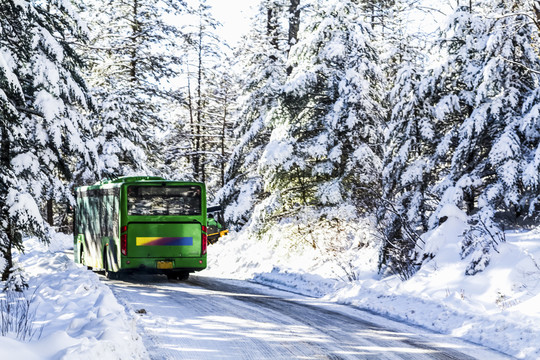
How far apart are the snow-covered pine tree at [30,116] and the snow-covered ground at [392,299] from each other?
4.86 feet

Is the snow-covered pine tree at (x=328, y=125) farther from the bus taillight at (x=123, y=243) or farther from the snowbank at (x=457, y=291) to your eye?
the bus taillight at (x=123, y=243)

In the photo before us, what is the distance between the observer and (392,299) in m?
11.3

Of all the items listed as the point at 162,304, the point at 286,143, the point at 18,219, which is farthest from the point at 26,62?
the point at 286,143

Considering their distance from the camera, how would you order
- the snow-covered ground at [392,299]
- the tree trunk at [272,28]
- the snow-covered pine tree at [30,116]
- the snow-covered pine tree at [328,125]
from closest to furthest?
the snow-covered ground at [392,299] → the snow-covered pine tree at [30,116] → the snow-covered pine tree at [328,125] → the tree trunk at [272,28]

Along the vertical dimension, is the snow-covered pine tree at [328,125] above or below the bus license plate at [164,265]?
above

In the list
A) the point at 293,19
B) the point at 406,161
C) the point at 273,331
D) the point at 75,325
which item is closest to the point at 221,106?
the point at 293,19

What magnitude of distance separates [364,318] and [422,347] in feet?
7.75

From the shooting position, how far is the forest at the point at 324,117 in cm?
1274

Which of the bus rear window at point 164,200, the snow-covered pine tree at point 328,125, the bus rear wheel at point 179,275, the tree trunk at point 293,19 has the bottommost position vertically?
the bus rear wheel at point 179,275

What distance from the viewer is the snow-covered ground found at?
6697mm

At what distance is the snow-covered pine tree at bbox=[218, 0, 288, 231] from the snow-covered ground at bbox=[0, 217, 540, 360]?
23.5 feet

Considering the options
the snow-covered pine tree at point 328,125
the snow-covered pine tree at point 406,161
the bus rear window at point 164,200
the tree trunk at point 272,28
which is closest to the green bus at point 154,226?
the bus rear window at point 164,200

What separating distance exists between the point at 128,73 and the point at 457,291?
25336 mm

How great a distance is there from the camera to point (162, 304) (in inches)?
466
